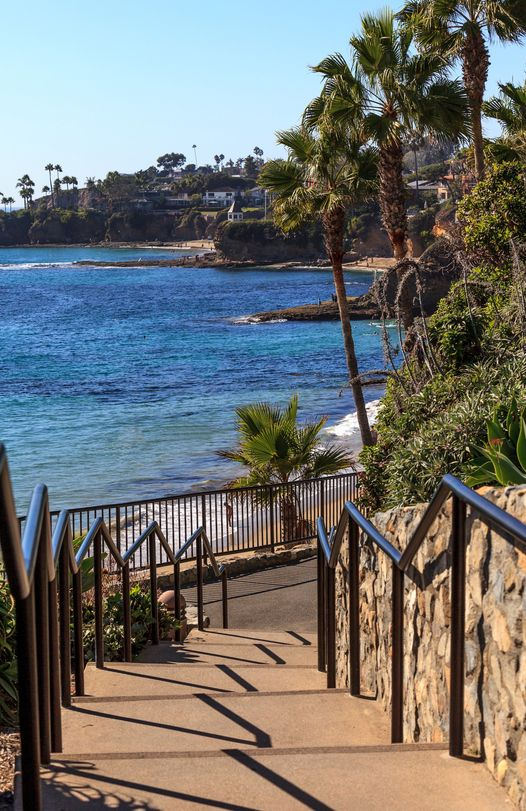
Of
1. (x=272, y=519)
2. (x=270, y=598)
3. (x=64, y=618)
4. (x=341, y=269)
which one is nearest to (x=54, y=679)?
(x=64, y=618)

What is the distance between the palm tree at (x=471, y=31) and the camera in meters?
20.7

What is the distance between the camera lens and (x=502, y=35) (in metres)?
21.4

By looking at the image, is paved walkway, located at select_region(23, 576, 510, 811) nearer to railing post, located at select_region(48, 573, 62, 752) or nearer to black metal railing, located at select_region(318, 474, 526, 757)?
railing post, located at select_region(48, 573, 62, 752)

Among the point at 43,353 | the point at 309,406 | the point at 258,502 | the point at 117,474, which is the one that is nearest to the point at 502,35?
the point at 258,502

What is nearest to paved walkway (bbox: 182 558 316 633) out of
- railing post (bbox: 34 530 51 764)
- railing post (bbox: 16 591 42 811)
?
railing post (bbox: 34 530 51 764)

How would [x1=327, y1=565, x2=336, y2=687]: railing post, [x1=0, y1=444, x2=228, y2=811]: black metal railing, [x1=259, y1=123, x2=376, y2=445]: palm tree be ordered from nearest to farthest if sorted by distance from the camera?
[x1=0, y1=444, x2=228, y2=811]: black metal railing → [x1=327, y1=565, x2=336, y2=687]: railing post → [x1=259, y1=123, x2=376, y2=445]: palm tree

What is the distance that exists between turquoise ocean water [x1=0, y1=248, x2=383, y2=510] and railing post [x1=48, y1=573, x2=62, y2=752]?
33.9ft

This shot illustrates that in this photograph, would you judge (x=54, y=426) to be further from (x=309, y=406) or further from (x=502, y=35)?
(x=502, y=35)

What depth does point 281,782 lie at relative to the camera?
3127mm

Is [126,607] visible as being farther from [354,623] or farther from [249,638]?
[249,638]

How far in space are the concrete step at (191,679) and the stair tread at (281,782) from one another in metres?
2.00

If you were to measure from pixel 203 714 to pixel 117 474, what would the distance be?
75.5ft

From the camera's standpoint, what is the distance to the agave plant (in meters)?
5.11

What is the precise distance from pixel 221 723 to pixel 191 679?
1.62 m
